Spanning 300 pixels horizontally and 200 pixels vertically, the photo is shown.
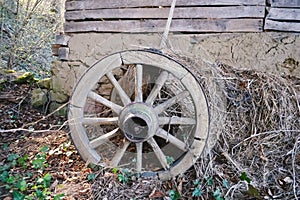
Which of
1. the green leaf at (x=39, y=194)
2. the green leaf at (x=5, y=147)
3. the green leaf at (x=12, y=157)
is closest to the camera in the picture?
the green leaf at (x=39, y=194)

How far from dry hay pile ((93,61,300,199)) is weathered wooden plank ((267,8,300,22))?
32.7 inches

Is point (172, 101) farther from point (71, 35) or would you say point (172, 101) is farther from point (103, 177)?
point (71, 35)

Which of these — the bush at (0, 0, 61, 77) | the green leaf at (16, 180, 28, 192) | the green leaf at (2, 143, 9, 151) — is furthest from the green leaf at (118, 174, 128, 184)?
the bush at (0, 0, 61, 77)

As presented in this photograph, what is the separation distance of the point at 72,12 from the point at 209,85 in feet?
7.71

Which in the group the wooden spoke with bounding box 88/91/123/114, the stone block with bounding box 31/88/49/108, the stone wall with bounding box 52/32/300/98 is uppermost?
the stone wall with bounding box 52/32/300/98

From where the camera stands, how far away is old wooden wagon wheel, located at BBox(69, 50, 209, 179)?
96.8 inches

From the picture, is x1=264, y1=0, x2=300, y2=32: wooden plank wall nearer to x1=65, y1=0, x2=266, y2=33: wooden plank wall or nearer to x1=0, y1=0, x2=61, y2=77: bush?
x1=65, y1=0, x2=266, y2=33: wooden plank wall


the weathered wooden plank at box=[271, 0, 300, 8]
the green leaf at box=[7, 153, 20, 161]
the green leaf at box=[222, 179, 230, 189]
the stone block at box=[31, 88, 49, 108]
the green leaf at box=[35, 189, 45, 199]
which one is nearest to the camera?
the green leaf at box=[35, 189, 45, 199]

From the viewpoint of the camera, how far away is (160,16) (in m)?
3.72

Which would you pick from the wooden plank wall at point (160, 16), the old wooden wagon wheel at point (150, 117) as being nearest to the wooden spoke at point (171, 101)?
the old wooden wagon wheel at point (150, 117)

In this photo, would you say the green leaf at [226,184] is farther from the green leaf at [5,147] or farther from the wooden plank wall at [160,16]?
the green leaf at [5,147]

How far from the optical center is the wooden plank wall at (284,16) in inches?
134

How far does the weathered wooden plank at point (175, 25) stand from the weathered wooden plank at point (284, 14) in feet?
0.46

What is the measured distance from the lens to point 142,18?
379 centimetres
